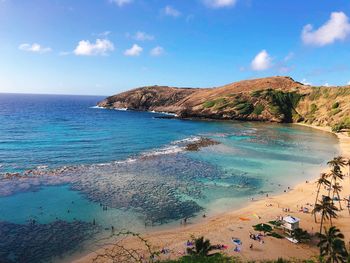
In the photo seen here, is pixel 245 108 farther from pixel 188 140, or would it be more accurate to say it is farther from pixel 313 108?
pixel 188 140

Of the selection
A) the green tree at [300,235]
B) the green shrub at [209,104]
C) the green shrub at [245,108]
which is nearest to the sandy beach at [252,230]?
the green tree at [300,235]

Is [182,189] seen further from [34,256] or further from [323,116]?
[323,116]

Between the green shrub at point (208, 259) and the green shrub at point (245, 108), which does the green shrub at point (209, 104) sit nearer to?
the green shrub at point (245, 108)

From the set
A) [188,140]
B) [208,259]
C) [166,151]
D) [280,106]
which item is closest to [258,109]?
[280,106]

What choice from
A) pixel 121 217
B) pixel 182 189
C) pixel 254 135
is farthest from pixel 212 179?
pixel 254 135

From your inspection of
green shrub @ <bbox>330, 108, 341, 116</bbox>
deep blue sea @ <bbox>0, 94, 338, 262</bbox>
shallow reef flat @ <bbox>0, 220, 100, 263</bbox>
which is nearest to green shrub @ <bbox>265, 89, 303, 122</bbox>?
green shrub @ <bbox>330, 108, 341, 116</bbox>
